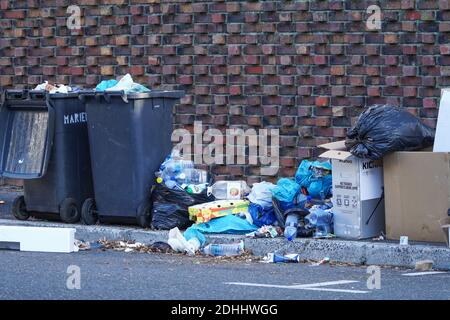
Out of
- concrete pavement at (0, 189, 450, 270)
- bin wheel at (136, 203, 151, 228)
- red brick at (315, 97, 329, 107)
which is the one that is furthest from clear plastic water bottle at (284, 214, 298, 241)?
red brick at (315, 97, 329, 107)

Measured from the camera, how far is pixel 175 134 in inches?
509

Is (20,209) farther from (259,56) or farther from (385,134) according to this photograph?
(385,134)

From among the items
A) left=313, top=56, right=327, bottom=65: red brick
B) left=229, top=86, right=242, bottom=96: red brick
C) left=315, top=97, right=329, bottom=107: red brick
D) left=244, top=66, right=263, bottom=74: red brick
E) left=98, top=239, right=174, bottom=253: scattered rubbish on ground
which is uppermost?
left=313, top=56, right=327, bottom=65: red brick

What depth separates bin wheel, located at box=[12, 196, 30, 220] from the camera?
11422mm

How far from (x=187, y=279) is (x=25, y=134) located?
3.28 meters

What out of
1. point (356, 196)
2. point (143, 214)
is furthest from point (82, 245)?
point (356, 196)

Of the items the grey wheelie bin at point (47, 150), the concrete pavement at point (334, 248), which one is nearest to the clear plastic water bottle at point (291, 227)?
the concrete pavement at point (334, 248)

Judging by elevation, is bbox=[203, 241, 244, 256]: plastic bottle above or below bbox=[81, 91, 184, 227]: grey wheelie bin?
below

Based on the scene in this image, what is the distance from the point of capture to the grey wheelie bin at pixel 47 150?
10984mm

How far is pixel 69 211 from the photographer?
1106 centimetres

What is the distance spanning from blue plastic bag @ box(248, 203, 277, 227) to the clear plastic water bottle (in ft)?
1.00

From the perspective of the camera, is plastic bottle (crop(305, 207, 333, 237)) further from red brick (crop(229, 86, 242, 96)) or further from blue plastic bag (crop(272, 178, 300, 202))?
red brick (crop(229, 86, 242, 96))
